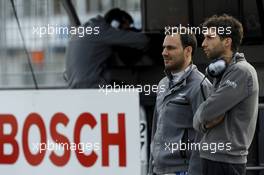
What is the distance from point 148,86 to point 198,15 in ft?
1.84

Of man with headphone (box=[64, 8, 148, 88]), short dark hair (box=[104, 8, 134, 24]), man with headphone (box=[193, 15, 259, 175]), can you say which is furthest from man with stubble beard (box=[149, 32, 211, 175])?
short dark hair (box=[104, 8, 134, 24])

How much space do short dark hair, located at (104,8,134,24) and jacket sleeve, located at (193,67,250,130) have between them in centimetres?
181

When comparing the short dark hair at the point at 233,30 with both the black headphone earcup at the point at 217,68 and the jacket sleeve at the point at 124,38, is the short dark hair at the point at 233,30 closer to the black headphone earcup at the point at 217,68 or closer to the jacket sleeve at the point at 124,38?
the black headphone earcup at the point at 217,68

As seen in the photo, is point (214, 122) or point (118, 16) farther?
point (118, 16)

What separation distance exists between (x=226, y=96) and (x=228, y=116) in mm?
101

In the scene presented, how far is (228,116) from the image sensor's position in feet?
10.6

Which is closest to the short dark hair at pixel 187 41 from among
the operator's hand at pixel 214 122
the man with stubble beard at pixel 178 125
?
the man with stubble beard at pixel 178 125

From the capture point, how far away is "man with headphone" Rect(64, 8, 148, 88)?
4.78m

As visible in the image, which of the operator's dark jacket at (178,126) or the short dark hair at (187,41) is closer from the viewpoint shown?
the operator's dark jacket at (178,126)

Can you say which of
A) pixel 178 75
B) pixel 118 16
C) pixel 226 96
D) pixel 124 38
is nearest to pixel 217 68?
pixel 226 96

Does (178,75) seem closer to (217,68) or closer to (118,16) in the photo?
(217,68)

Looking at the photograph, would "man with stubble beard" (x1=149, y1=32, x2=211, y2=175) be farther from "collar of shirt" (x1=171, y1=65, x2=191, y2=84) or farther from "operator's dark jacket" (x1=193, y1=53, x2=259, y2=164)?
"operator's dark jacket" (x1=193, y1=53, x2=259, y2=164)

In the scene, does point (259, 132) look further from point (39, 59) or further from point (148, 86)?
point (39, 59)

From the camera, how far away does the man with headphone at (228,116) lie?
3.20m
